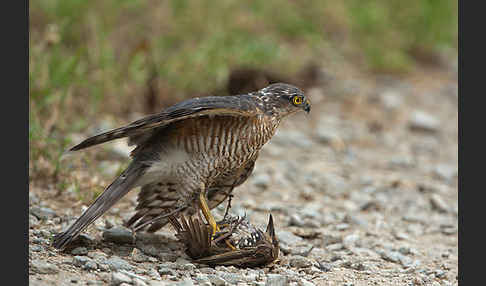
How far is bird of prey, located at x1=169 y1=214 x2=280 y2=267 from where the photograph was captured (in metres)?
4.07

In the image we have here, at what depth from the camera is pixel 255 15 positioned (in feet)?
32.2

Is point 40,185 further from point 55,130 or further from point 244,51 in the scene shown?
point 244,51

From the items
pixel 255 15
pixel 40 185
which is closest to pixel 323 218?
pixel 40 185

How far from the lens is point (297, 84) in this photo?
8836mm

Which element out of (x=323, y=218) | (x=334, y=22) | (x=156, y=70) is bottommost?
(x=323, y=218)

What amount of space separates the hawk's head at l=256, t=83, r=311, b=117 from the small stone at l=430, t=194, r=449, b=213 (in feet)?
8.06

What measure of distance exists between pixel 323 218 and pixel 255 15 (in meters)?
4.95

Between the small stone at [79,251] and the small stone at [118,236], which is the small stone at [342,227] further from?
the small stone at [79,251]

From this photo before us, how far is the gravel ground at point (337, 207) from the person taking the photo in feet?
13.0

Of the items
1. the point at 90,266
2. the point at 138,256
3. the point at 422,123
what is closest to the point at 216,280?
the point at 138,256

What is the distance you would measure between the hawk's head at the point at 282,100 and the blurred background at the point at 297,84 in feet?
3.61

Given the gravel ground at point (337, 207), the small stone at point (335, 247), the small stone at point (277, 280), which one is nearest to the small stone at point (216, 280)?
the gravel ground at point (337, 207)

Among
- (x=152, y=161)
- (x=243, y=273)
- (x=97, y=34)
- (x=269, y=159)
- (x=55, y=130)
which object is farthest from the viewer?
(x=97, y=34)

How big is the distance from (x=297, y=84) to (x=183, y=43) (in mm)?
1654
